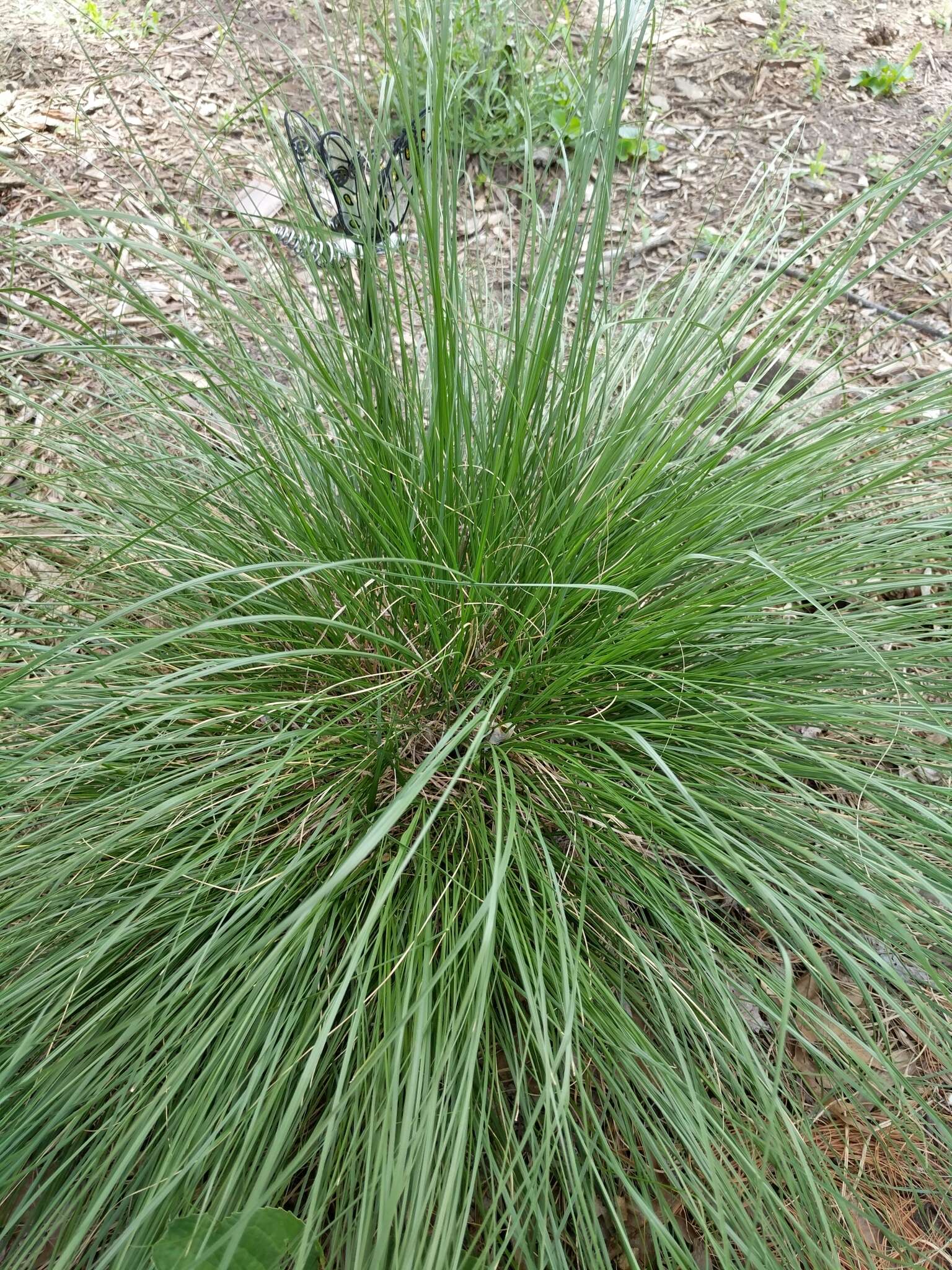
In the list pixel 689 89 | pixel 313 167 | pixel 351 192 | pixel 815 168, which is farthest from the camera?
pixel 689 89

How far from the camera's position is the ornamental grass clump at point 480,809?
1.03 metres

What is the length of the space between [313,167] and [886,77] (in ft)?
6.63

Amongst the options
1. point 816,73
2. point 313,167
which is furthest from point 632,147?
point 313,167

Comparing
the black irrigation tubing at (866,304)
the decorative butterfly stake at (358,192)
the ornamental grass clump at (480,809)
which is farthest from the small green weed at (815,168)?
the decorative butterfly stake at (358,192)

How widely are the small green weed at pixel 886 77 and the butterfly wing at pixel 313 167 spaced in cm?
193

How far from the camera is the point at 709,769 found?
4.16 ft

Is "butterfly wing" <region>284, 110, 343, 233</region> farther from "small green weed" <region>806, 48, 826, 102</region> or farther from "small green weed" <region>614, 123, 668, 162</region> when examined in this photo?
"small green weed" <region>806, 48, 826, 102</region>

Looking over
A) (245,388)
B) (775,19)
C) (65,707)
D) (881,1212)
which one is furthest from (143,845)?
(775,19)

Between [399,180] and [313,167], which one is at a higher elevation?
[313,167]

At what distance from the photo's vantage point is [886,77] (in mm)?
2699

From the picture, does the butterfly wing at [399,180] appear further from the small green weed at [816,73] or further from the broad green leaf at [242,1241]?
the small green weed at [816,73]

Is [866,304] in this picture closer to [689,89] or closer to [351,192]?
[689,89]

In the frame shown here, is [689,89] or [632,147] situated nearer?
[632,147]

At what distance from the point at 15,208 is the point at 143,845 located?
7.28 ft
